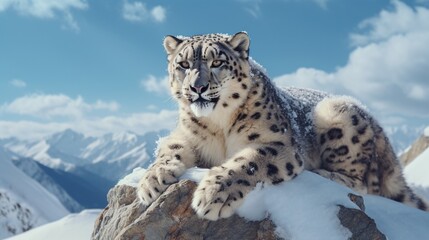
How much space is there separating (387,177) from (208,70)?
4.18m

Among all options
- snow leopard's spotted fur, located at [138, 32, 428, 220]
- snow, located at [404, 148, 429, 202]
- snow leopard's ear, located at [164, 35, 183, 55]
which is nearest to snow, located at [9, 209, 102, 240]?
snow, located at [404, 148, 429, 202]

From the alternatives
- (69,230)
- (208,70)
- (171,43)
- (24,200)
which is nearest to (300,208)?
(208,70)

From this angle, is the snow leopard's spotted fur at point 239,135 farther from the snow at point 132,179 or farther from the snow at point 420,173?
the snow at point 420,173

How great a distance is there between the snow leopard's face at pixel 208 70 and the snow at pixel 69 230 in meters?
13.4

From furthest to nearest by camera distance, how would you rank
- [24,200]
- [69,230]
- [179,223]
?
[24,200] → [69,230] → [179,223]

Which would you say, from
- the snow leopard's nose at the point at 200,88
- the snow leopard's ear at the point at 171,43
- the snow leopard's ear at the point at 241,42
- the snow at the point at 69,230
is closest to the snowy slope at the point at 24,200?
the snow at the point at 69,230

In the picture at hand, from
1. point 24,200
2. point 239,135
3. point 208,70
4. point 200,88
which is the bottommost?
point 239,135

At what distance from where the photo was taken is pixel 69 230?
2223 cm

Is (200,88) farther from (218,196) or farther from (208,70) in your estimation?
(218,196)

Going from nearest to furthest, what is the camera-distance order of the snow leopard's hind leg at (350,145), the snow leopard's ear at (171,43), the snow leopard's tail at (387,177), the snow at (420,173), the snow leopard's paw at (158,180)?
the snow leopard's paw at (158,180)
the snow leopard's ear at (171,43)
the snow leopard's hind leg at (350,145)
the snow leopard's tail at (387,177)
the snow at (420,173)

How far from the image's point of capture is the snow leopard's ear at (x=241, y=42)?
8.57 m

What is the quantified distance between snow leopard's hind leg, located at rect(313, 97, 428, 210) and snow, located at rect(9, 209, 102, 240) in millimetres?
12727

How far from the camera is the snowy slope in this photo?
202ft

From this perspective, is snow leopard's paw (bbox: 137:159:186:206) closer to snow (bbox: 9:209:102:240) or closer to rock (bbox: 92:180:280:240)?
rock (bbox: 92:180:280:240)
